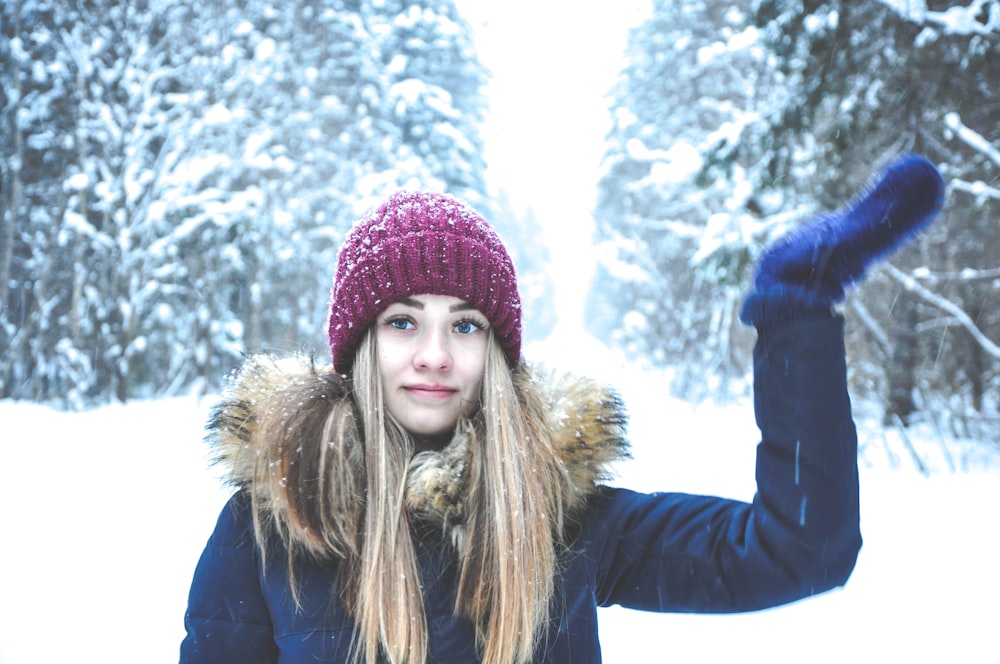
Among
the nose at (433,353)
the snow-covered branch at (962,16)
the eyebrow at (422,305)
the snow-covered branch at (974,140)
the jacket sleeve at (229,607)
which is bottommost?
the jacket sleeve at (229,607)

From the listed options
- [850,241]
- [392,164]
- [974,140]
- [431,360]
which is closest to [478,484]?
[431,360]

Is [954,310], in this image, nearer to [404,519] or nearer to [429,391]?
[429,391]

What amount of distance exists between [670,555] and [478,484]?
523 mm

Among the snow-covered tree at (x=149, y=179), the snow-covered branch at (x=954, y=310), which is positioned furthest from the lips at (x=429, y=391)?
the snow-covered tree at (x=149, y=179)

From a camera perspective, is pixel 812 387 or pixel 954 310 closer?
pixel 812 387

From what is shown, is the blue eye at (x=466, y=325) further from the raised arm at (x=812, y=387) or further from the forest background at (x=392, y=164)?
the raised arm at (x=812, y=387)

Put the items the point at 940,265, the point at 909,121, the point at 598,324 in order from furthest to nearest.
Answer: the point at 598,324
the point at 940,265
the point at 909,121

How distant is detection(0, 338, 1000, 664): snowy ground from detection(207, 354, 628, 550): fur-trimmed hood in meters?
0.17

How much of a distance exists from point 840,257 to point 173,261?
560 inches

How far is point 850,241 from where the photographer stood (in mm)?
1223

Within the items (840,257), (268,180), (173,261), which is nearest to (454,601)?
(840,257)

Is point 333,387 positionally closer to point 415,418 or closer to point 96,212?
point 415,418

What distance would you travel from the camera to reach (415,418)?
175 centimetres

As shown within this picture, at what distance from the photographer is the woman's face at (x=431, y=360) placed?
5.68ft
